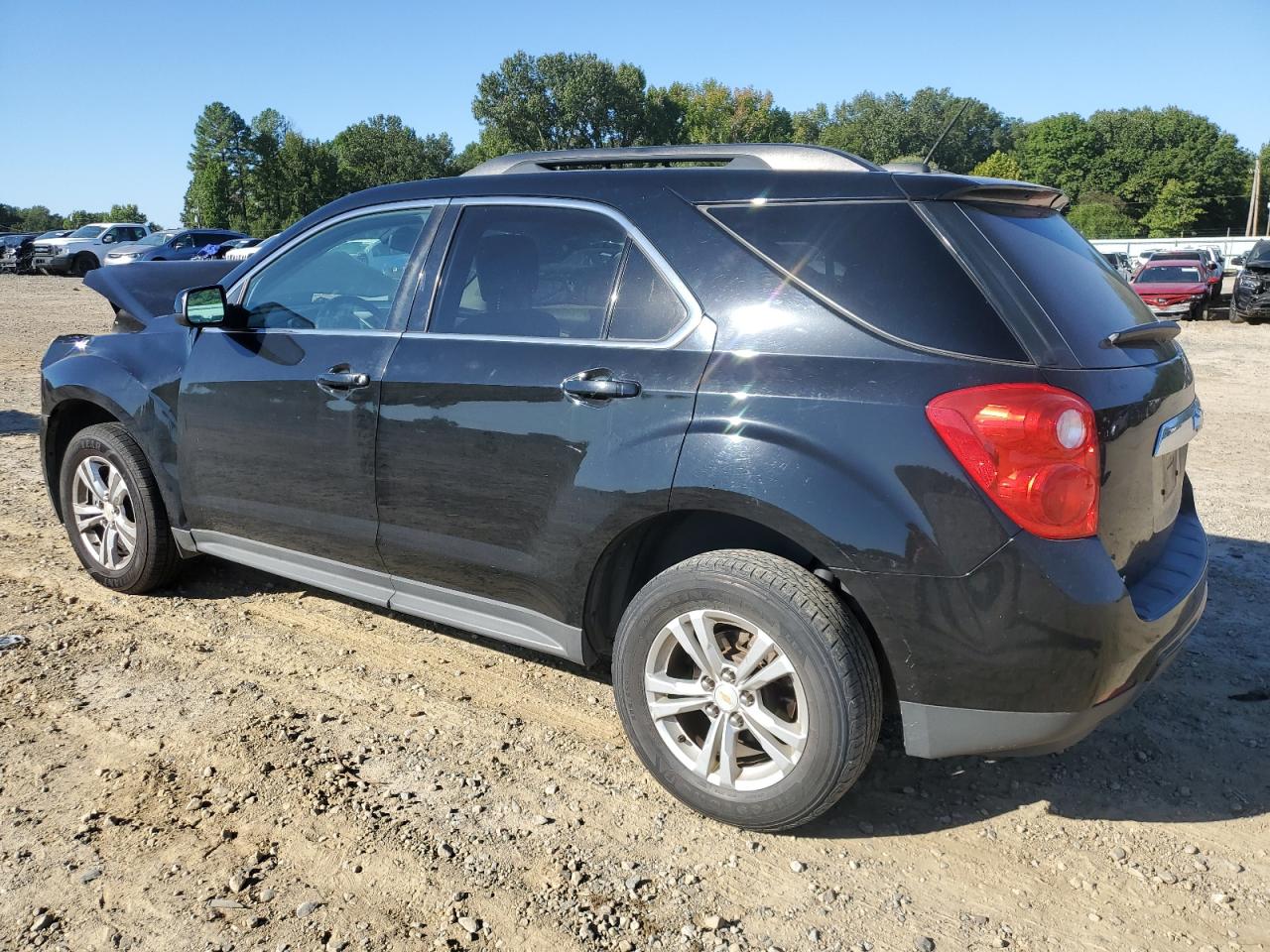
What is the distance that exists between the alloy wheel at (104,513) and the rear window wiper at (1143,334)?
396 cm

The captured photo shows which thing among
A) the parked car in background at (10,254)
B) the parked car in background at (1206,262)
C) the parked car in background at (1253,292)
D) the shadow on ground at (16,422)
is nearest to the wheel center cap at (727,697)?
the shadow on ground at (16,422)

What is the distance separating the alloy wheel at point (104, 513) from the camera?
459 cm

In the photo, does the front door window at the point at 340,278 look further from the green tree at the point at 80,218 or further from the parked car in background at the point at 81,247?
the green tree at the point at 80,218

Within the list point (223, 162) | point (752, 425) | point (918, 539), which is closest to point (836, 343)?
point (752, 425)

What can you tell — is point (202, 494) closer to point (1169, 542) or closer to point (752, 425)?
point (752, 425)

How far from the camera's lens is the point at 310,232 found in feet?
13.3

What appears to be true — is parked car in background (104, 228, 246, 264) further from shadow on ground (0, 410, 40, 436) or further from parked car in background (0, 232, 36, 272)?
shadow on ground (0, 410, 40, 436)

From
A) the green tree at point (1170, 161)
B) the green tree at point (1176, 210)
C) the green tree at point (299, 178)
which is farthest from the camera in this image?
the green tree at point (1170, 161)

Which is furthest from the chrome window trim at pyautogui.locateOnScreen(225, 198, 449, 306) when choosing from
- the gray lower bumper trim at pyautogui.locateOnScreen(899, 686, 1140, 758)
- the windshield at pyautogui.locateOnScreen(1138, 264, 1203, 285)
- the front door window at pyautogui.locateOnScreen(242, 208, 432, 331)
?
the windshield at pyautogui.locateOnScreen(1138, 264, 1203, 285)

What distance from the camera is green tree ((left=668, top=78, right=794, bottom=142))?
3829 inches

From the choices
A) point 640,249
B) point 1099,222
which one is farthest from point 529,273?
point 1099,222

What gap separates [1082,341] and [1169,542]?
808mm

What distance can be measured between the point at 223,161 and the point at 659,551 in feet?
238

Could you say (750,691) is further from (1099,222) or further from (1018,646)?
(1099,222)
